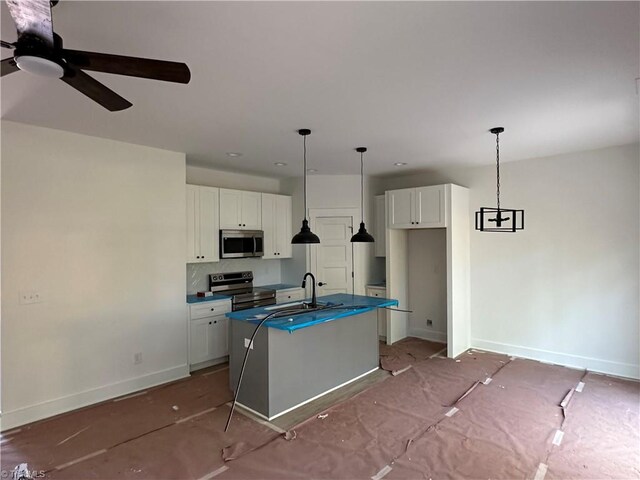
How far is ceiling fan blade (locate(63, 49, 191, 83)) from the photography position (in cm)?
150

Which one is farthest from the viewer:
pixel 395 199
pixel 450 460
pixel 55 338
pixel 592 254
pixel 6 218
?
pixel 395 199

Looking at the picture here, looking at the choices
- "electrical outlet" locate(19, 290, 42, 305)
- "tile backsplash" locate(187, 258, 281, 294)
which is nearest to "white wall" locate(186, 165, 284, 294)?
"tile backsplash" locate(187, 258, 281, 294)

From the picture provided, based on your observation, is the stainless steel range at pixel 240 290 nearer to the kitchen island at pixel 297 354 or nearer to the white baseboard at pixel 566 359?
the kitchen island at pixel 297 354

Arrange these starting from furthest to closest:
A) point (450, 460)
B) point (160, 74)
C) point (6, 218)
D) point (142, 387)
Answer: point (142, 387)
point (6, 218)
point (450, 460)
point (160, 74)

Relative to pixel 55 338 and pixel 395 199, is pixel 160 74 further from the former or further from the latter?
pixel 395 199

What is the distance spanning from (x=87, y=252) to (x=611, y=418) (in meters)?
5.19

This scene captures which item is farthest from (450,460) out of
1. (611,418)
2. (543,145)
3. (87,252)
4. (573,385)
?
(87,252)

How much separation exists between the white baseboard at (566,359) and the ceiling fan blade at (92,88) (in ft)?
17.5

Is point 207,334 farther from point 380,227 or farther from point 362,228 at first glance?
point 380,227

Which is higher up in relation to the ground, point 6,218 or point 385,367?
point 6,218

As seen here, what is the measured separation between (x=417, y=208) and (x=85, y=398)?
15.0 feet

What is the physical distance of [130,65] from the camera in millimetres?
1561

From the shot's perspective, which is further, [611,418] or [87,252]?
[87,252]

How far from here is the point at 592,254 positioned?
4.47 metres
